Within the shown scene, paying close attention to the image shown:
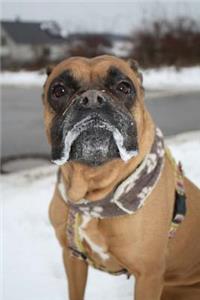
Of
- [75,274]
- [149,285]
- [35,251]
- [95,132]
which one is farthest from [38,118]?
[95,132]

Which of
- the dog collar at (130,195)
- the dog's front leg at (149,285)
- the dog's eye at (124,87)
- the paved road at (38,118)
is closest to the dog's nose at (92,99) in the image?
the dog's eye at (124,87)

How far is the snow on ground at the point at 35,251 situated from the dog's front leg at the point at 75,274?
44 cm

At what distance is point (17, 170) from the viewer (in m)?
6.38

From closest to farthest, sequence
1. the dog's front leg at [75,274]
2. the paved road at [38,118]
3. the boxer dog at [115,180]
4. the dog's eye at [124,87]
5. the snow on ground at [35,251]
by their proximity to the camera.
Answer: the boxer dog at [115,180] → the dog's eye at [124,87] → the dog's front leg at [75,274] → the snow on ground at [35,251] → the paved road at [38,118]

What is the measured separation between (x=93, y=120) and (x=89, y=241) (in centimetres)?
65

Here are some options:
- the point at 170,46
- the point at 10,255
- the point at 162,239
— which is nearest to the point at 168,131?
the point at 10,255

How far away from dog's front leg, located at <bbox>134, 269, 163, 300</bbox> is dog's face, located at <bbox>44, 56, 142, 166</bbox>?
0.57 meters

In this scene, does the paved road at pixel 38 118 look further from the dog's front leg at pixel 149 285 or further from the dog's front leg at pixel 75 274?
the dog's front leg at pixel 149 285

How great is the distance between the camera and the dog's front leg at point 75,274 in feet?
9.41

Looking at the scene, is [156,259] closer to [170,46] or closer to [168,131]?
[168,131]

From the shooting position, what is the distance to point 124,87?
2.46m

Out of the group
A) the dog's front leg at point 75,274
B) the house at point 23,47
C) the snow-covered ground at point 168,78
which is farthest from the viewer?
the house at point 23,47

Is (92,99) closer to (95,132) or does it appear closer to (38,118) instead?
(95,132)

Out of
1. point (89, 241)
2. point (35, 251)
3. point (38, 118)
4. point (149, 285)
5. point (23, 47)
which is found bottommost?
point (23, 47)
